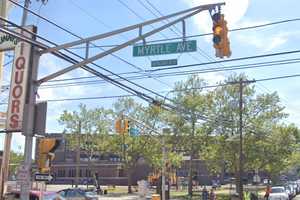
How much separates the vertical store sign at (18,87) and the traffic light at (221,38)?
24.8 ft

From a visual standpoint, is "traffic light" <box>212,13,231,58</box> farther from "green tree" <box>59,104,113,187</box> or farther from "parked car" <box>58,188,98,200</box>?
"green tree" <box>59,104,113,187</box>

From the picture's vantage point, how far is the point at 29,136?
16406 millimetres

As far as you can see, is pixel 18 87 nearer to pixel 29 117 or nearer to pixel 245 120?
pixel 29 117

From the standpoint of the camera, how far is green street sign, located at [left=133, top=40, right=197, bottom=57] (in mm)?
15906

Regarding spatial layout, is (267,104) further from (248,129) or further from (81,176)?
(81,176)

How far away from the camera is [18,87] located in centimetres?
1958

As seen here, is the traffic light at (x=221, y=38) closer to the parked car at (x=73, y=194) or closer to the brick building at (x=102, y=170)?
the parked car at (x=73, y=194)

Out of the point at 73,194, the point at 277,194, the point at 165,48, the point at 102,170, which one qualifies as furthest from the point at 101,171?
the point at 165,48

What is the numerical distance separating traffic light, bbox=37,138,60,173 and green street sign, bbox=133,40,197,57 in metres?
3.71

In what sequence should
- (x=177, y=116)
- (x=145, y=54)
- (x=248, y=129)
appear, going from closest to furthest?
(x=145, y=54) → (x=248, y=129) → (x=177, y=116)

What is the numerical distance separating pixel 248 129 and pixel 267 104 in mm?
3811

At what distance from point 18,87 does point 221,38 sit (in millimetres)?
8435

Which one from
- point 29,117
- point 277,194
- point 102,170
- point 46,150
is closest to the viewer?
point 46,150

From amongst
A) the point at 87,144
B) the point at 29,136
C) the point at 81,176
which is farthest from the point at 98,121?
the point at 29,136
